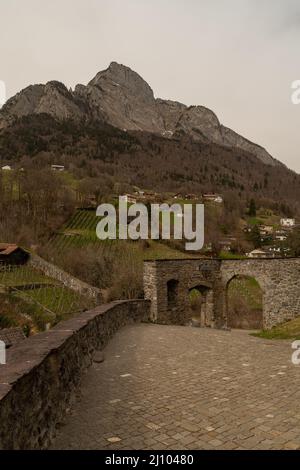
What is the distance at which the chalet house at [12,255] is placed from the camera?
38.3m

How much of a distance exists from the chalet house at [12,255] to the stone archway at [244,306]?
66.2ft

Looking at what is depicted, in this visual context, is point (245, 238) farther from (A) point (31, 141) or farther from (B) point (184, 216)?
(A) point (31, 141)

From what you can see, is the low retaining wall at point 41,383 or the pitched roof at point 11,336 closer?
the low retaining wall at point 41,383

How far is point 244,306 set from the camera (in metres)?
37.7

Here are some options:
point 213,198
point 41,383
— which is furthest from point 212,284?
point 213,198

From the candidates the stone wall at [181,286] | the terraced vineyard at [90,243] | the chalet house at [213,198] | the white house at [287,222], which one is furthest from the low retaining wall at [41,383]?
the chalet house at [213,198]

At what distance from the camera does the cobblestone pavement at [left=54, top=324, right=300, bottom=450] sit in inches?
173

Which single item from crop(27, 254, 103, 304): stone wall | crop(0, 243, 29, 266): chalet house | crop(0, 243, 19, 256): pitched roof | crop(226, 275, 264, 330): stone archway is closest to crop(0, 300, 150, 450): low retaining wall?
crop(27, 254, 103, 304): stone wall

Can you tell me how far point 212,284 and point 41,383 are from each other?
20261 mm

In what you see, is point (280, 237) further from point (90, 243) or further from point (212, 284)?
point (212, 284)

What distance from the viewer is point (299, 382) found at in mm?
6566

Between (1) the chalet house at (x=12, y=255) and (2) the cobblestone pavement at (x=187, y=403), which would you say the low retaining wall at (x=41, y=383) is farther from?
(1) the chalet house at (x=12, y=255)
